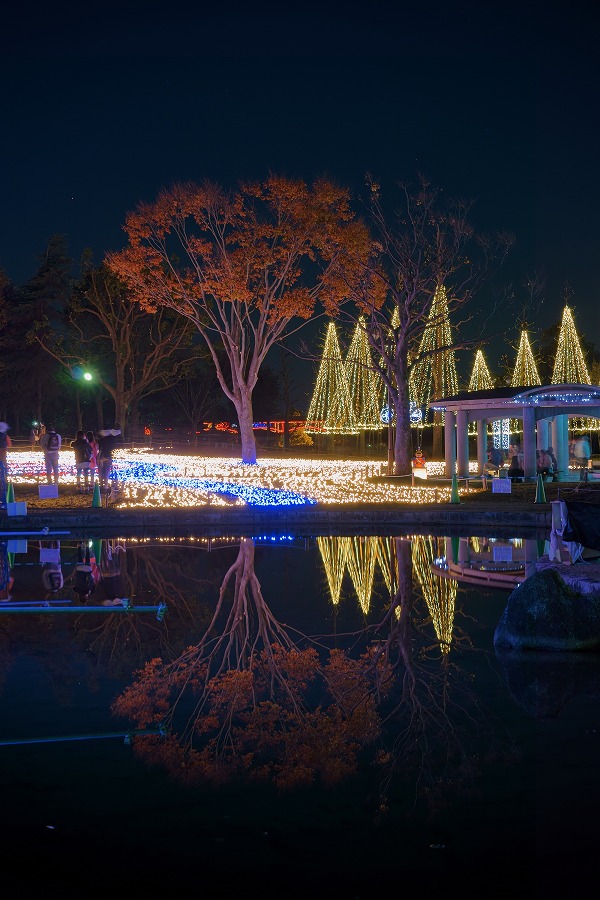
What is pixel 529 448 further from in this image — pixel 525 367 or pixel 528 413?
pixel 525 367

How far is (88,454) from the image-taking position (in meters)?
25.0

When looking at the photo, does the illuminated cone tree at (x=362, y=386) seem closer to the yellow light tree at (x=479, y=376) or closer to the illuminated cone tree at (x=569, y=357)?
the yellow light tree at (x=479, y=376)

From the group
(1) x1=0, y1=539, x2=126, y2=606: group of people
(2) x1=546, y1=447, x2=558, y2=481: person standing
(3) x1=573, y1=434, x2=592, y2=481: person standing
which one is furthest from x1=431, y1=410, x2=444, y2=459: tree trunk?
(1) x1=0, y1=539, x2=126, y2=606: group of people

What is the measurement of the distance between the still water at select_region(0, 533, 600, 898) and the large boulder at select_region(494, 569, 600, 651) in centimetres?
26

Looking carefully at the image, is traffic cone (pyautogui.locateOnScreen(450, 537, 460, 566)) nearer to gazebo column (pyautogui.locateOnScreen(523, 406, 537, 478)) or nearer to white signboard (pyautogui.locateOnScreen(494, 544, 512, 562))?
white signboard (pyautogui.locateOnScreen(494, 544, 512, 562))

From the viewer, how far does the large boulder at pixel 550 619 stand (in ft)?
30.9

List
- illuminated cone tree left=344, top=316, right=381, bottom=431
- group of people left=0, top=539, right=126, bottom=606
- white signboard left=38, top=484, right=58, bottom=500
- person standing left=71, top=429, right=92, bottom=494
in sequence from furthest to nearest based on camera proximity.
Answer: illuminated cone tree left=344, top=316, right=381, bottom=431
person standing left=71, top=429, right=92, bottom=494
white signboard left=38, top=484, right=58, bottom=500
group of people left=0, top=539, right=126, bottom=606

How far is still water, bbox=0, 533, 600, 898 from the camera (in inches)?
198

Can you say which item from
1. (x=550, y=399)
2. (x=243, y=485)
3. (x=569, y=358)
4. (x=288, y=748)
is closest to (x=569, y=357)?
(x=569, y=358)

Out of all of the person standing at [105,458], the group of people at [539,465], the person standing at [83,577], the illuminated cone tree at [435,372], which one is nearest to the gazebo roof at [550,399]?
the group of people at [539,465]

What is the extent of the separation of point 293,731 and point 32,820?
215cm

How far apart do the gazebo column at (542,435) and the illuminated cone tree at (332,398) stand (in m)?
22.7

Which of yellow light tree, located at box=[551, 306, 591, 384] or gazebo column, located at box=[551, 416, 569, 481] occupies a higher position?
yellow light tree, located at box=[551, 306, 591, 384]

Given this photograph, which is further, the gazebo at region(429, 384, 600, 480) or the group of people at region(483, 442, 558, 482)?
the gazebo at region(429, 384, 600, 480)
